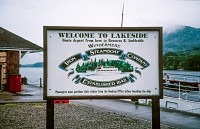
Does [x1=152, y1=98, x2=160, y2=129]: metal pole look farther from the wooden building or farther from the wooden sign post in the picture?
the wooden building

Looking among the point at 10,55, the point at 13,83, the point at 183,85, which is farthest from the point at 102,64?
the point at 183,85

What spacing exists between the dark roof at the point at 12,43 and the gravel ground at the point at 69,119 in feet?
25.8

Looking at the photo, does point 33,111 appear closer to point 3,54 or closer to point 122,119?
point 122,119

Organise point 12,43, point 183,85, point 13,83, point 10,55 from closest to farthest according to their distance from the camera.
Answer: point 13,83 < point 10,55 < point 12,43 < point 183,85

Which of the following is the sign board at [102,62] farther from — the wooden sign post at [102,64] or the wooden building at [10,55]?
the wooden building at [10,55]

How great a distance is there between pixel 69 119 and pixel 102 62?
454 centimetres

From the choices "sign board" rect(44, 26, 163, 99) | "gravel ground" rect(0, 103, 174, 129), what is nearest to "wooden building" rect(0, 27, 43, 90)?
"gravel ground" rect(0, 103, 174, 129)

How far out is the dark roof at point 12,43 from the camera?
17984 millimetres

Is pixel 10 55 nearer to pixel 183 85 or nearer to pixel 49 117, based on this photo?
pixel 49 117

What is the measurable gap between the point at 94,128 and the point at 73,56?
342 cm

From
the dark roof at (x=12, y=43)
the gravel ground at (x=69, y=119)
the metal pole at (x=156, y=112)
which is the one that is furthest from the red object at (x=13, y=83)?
the metal pole at (x=156, y=112)

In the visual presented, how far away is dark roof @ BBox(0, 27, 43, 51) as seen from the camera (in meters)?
18.0

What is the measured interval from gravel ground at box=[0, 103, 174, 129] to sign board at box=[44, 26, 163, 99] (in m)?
3.10

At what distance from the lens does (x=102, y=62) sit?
4.90m
